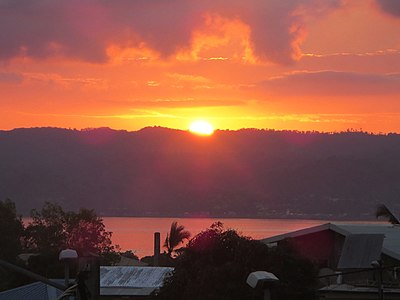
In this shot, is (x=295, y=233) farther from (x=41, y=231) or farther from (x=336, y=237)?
(x=41, y=231)

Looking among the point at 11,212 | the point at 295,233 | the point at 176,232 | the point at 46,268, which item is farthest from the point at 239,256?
the point at 11,212

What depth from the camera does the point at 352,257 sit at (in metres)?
34.7

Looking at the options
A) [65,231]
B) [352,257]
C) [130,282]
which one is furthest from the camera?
[65,231]

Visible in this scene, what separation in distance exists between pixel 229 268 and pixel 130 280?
17214 millimetres

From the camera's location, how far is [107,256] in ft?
249

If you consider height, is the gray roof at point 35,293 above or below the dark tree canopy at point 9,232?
below

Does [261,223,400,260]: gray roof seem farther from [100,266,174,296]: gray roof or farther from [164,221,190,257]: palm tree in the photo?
[164,221,190,257]: palm tree

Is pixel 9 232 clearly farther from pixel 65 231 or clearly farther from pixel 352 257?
pixel 352 257

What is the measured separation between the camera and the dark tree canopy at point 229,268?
107ft

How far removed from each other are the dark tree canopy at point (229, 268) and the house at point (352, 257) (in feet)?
4.06

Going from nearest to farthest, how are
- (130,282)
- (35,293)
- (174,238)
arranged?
(35,293) → (130,282) → (174,238)

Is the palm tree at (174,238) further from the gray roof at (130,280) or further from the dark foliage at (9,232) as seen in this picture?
the gray roof at (130,280)

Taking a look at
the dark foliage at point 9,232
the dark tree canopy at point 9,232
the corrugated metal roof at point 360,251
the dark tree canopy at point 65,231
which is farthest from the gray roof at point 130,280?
the dark tree canopy at point 65,231

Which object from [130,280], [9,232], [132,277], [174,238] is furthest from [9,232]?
[130,280]
